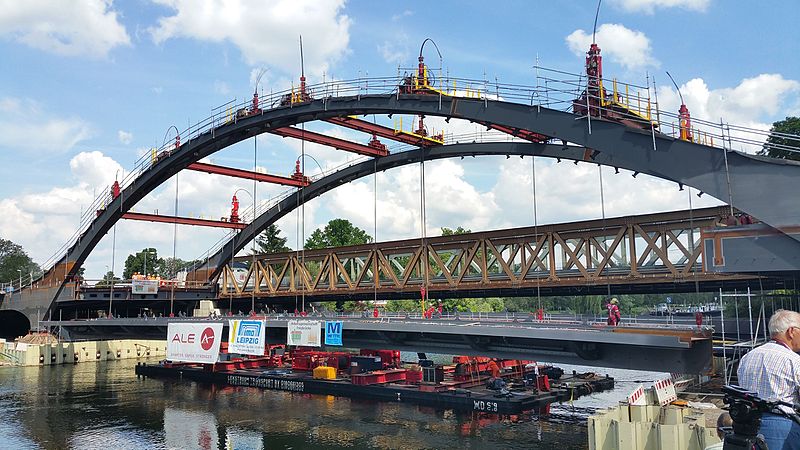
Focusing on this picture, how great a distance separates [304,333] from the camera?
35.6 meters

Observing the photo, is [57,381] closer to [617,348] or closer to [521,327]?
[521,327]

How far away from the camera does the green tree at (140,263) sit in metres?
144

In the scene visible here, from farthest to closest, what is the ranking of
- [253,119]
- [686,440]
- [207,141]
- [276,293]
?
[276,293], [207,141], [253,119], [686,440]

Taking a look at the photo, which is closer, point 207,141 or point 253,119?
point 253,119

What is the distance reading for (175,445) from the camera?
28312 mm

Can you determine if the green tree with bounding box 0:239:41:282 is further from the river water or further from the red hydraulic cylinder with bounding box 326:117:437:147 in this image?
the red hydraulic cylinder with bounding box 326:117:437:147

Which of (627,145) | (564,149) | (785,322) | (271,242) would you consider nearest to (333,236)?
(271,242)

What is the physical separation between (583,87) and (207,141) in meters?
32.8

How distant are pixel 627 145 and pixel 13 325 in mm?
78596

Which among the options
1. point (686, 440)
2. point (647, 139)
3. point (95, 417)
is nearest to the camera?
point (686, 440)

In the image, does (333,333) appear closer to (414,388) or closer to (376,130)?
(414,388)

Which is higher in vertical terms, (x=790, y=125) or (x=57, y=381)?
(x=790, y=125)

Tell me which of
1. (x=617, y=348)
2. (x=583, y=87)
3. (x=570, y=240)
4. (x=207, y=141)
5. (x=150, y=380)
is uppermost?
(x=207, y=141)

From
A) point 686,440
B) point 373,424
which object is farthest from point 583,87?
point 373,424
